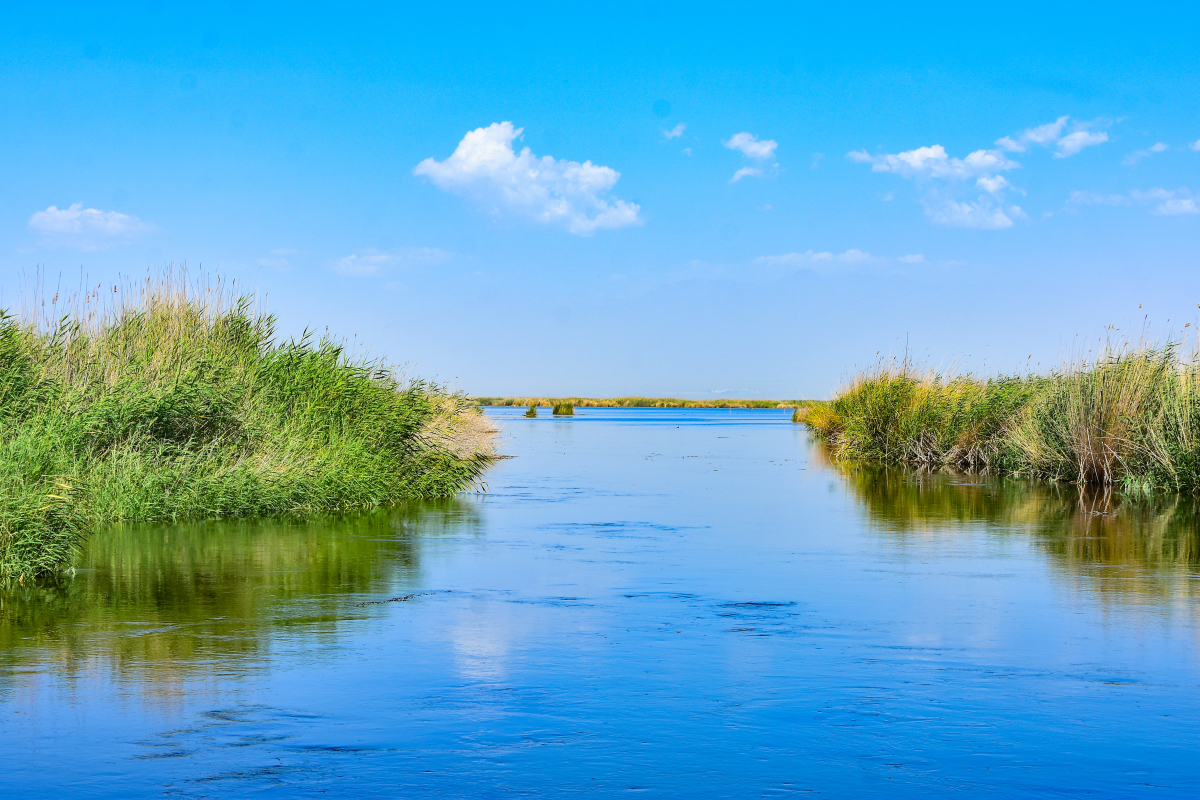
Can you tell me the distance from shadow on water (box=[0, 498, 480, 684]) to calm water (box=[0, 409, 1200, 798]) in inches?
1.8

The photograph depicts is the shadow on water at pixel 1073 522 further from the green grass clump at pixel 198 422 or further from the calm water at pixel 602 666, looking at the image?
the green grass clump at pixel 198 422

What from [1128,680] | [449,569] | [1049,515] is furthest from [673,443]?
[1128,680]

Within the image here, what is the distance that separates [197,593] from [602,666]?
4150 mm

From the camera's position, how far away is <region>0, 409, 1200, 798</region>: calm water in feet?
16.5

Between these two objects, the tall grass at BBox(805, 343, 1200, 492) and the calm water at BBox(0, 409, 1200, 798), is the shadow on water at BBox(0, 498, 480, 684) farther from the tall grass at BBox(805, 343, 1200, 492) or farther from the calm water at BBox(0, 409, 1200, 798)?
the tall grass at BBox(805, 343, 1200, 492)

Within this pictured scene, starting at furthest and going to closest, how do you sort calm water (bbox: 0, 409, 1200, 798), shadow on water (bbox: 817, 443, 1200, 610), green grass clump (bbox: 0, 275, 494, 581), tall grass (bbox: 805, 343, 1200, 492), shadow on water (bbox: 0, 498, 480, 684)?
tall grass (bbox: 805, 343, 1200, 492) < green grass clump (bbox: 0, 275, 494, 581) < shadow on water (bbox: 817, 443, 1200, 610) < shadow on water (bbox: 0, 498, 480, 684) < calm water (bbox: 0, 409, 1200, 798)

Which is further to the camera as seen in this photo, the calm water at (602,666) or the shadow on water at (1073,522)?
the shadow on water at (1073,522)

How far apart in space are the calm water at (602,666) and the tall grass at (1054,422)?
23.2ft

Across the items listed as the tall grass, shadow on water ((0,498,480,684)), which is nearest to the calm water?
shadow on water ((0,498,480,684))

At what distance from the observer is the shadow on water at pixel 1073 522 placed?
10.9m

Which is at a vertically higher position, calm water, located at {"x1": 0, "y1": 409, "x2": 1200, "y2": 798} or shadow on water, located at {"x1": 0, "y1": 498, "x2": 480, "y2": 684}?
shadow on water, located at {"x1": 0, "y1": 498, "x2": 480, "y2": 684}

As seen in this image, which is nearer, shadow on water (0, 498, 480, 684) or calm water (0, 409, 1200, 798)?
calm water (0, 409, 1200, 798)

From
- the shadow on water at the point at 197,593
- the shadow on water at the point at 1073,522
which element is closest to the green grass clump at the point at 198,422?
the shadow on water at the point at 197,593

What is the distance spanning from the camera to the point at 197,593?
930cm
